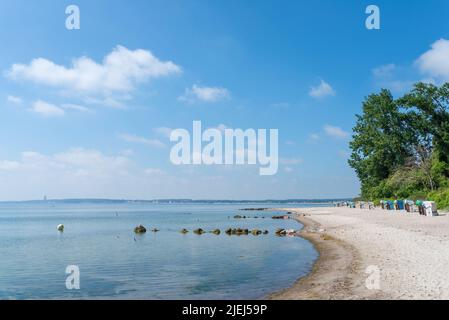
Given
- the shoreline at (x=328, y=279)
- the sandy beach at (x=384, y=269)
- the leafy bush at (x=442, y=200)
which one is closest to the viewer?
the sandy beach at (x=384, y=269)

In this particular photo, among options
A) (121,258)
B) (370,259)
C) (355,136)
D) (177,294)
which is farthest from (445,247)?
(355,136)

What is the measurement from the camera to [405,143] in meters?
78.1

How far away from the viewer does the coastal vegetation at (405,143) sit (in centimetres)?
7012

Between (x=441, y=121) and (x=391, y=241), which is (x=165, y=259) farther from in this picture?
(x=441, y=121)

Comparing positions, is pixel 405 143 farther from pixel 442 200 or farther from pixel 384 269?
pixel 384 269

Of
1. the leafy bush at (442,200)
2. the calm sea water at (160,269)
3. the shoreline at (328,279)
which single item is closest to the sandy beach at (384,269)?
the shoreline at (328,279)

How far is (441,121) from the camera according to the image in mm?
72688

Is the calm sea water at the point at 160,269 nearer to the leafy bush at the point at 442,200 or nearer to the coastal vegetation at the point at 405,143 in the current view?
the leafy bush at the point at 442,200

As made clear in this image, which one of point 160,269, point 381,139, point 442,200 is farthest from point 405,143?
point 160,269

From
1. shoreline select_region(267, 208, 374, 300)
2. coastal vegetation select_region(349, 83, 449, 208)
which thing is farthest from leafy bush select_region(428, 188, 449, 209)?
shoreline select_region(267, 208, 374, 300)

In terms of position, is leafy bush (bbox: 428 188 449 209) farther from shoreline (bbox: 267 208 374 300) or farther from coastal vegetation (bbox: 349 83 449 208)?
shoreline (bbox: 267 208 374 300)

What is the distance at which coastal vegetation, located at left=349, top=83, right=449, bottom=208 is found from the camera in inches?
2761

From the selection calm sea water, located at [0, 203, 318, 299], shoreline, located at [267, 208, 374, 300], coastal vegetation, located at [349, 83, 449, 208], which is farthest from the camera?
coastal vegetation, located at [349, 83, 449, 208]

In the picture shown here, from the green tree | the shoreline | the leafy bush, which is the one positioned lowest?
the shoreline
